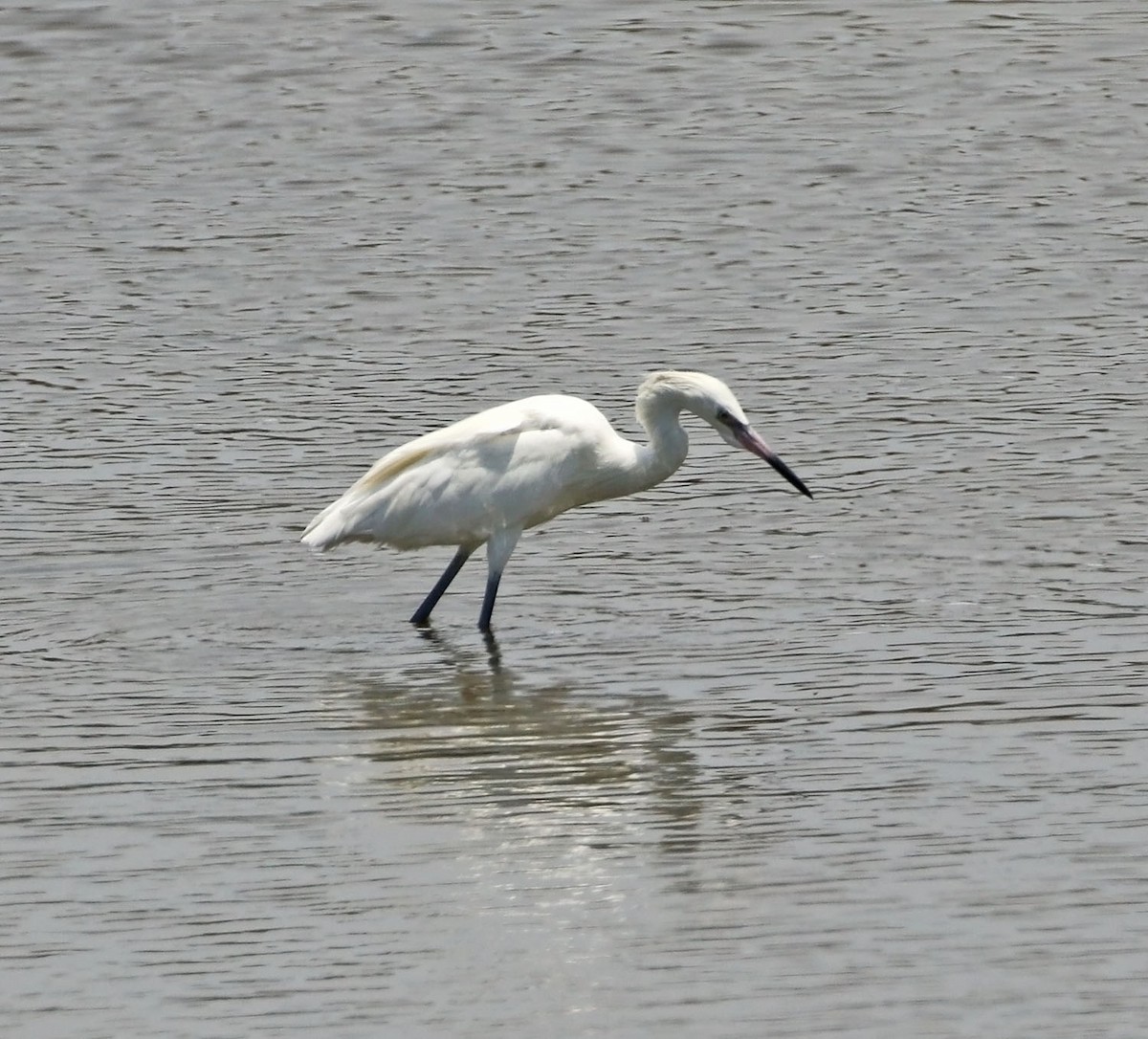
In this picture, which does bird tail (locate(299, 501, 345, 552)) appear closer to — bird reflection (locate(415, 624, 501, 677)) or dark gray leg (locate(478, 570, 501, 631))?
bird reflection (locate(415, 624, 501, 677))

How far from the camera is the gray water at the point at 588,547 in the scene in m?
6.43

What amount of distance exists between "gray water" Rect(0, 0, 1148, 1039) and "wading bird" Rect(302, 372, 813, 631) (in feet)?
1.03

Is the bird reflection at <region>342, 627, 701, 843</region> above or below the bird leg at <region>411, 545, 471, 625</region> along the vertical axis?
above

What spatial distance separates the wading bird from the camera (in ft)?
32.2

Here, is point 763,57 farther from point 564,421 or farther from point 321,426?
point 564,421

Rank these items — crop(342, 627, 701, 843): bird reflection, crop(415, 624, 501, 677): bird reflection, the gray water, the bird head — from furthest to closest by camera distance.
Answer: the bird head → crop(415, 624, 501, 677): bird reflection → crop(342, 627, 701, 843): bird reflection → the gray water

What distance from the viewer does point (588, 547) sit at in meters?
10.6

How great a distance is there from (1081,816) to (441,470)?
133 inches

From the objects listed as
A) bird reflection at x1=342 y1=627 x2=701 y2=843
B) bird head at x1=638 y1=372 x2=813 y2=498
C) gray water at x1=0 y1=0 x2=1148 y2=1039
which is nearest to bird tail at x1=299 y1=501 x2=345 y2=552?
gray water at x1=0 y1=0 x2=1148 y2=1039

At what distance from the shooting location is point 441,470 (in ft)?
32.4

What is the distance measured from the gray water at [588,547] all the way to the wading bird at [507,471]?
0.31 meters

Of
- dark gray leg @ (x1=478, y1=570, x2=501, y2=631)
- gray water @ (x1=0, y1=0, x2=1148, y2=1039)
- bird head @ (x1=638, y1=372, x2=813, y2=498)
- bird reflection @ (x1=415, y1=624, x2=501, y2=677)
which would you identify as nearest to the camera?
gray water @ (x1=0, y1=0, x2=1148, y2=1039)

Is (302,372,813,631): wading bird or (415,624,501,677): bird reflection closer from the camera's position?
(415,624,501,677): bird reflection

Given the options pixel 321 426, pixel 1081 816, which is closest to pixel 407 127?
pixel 321 426
